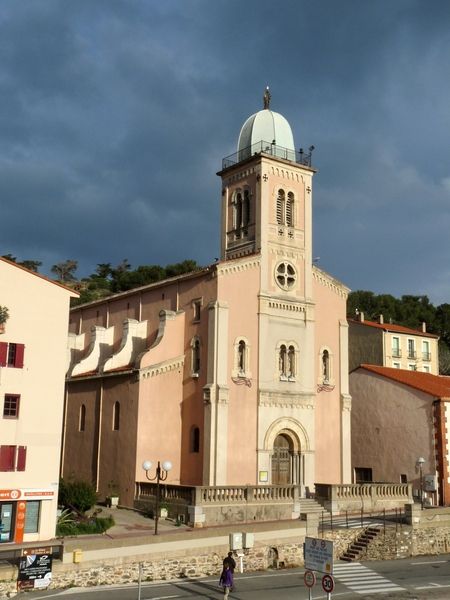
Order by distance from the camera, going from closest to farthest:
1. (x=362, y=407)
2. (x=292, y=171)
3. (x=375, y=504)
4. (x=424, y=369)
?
(x=375, y=504), (x=292, y=171), (x=362, y=407), (x=424, y=369)

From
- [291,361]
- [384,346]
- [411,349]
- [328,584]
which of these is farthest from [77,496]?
[411,349]

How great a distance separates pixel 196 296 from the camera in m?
40.6

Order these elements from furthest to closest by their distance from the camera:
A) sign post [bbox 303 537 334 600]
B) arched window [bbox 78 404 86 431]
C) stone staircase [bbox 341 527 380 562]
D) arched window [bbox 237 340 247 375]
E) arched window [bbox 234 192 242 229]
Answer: arched window [bbox 234 192 242 229] < arched window [bbox 78 404 86 431] < arched window [bbox 237 340 247 375] < stone staircase [bbox 341 527 380 562] < sign post [bbox 303 537 334 600]

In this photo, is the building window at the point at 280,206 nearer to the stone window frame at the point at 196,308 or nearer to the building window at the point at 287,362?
the stone window frame at the point at 196,308

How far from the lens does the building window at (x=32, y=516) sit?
2850 cm

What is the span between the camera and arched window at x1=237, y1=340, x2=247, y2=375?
3903 centimetres

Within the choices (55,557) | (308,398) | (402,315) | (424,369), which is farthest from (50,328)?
(402,315)

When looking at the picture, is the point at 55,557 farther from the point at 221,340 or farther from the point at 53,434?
the point at 221,340

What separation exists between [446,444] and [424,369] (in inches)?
1349

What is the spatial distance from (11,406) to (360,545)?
16655 mm

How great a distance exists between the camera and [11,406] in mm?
29234

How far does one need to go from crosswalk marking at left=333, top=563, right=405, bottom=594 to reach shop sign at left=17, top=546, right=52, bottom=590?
10981 mm

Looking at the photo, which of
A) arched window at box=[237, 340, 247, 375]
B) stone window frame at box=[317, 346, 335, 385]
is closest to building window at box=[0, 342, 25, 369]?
arched window at box=[237, 340, 247, 375]

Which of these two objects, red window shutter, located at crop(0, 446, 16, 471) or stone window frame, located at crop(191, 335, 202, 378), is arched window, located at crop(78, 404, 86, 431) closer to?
stone window frame, located at crop(191, 335, 202, 378)
